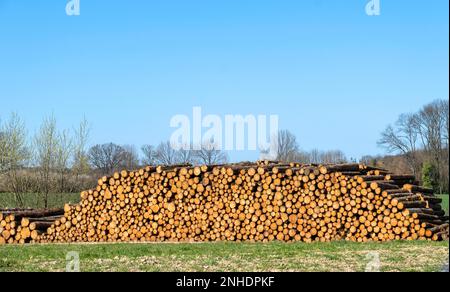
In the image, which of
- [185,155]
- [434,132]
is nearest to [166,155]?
[185,155]

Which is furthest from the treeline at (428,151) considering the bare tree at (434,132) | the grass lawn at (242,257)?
the grass lawn at (242,257)

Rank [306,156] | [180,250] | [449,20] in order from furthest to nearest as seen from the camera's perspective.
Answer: [306,156], [180,250], [449,20]

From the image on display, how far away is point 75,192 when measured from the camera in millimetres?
26078

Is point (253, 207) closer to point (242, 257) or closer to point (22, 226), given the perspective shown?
point (242, 257)

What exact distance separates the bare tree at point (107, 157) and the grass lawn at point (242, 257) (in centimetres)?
1430

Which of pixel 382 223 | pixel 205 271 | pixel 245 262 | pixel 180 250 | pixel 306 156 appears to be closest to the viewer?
pixel 205 271

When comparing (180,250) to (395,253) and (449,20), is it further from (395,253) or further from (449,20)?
(449,20)

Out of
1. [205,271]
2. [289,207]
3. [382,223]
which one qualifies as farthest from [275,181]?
[205,271]

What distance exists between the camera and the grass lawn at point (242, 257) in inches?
412

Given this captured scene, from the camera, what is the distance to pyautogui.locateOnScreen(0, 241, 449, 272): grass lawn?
1047 centimetres

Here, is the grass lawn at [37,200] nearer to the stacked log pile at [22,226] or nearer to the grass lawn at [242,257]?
the stacked log pile at [22,226]

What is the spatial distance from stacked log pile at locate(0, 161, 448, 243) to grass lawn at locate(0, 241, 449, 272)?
759 millimetres
